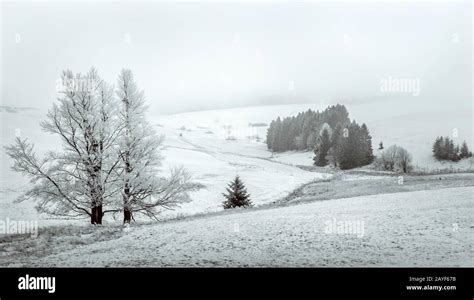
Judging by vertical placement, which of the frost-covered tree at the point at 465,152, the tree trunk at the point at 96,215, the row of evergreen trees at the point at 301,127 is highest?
the row of evergreen trees at the point at 301,127

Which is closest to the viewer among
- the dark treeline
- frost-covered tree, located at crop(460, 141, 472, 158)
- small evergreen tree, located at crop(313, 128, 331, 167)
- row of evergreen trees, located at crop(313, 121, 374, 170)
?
frost-covered tree, located at crop(460, 141, 472, 158)

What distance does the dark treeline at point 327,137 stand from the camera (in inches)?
2071

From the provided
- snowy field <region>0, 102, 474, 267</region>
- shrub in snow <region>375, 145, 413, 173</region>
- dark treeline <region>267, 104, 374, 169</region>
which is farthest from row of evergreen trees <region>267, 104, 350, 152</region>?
snowy field <region>0, 102, 474, 267</region>

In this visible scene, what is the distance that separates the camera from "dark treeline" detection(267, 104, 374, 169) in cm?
5259

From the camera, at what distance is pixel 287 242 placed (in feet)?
34.9

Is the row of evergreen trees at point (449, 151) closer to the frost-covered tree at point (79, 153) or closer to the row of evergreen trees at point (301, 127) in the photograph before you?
the row of evergreen trees at point (301, 127)

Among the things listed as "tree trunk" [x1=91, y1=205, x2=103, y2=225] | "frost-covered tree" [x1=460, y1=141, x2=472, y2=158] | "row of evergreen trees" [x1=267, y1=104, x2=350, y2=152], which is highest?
"row of evergreen trees" [x1=267, y1=104, x2=350, y2=152]

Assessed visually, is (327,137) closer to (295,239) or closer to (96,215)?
(96,215)

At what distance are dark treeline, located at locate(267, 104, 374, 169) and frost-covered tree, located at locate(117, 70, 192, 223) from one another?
37.4 metres

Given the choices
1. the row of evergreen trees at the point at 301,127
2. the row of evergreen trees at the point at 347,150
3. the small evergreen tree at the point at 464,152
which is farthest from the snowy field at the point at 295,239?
the row of evergreen trees at the point at 301,127

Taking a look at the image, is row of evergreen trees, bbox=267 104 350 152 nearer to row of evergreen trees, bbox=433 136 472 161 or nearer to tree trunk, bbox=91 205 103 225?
row of evergreen trees, bbox=433 136 472 161

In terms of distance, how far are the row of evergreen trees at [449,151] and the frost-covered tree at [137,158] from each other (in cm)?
5096

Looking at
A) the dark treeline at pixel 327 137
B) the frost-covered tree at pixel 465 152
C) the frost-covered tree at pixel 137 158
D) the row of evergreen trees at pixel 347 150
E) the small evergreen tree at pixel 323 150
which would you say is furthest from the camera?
the small evergreen tree at pixel 323 150

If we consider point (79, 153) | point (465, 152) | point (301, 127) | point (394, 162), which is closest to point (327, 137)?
point (394, 162)
